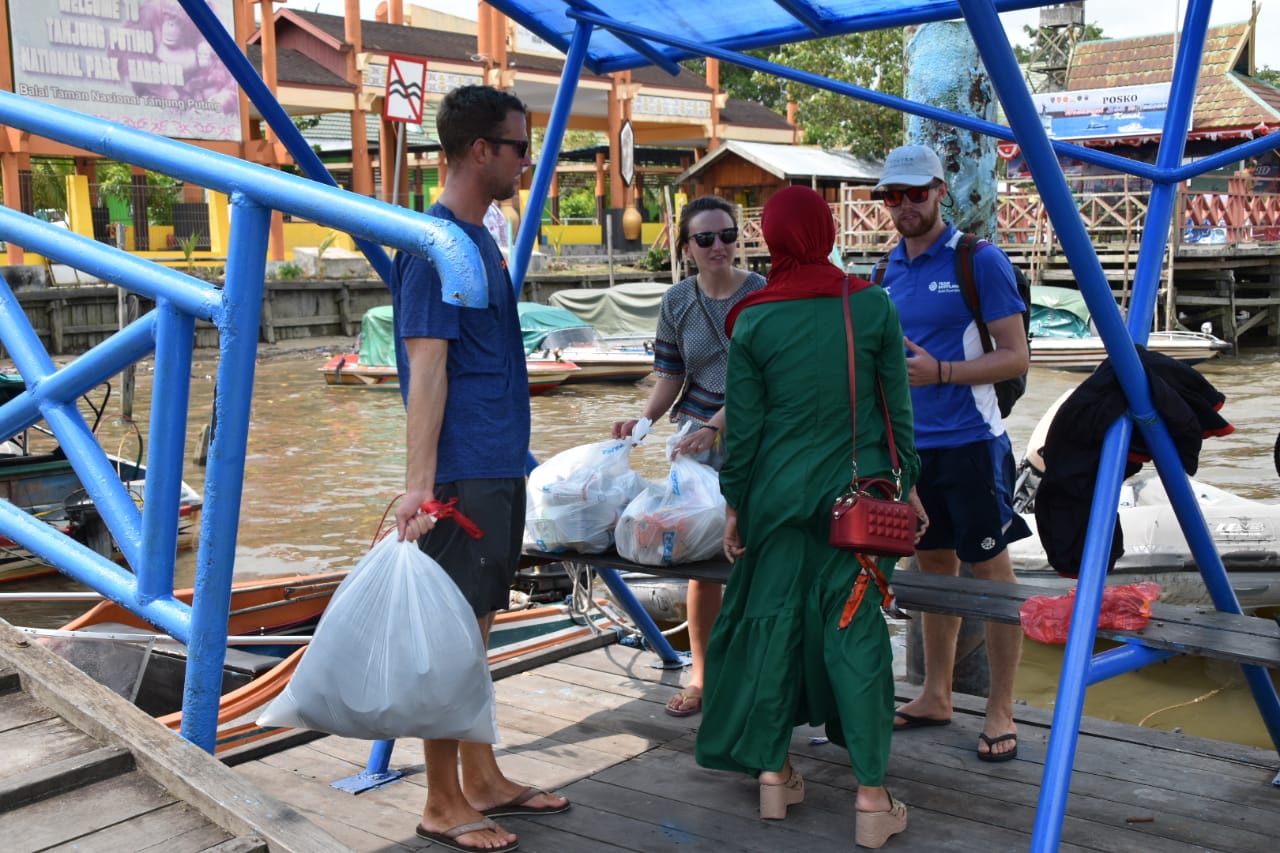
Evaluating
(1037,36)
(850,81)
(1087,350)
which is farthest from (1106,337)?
(1037,36)

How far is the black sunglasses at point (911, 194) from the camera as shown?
3691mm

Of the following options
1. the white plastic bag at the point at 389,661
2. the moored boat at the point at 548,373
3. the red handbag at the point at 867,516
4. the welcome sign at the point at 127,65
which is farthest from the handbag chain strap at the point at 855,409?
the welcome sign at the point at 127,65

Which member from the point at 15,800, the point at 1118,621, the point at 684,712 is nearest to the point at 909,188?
the point at 1118,621

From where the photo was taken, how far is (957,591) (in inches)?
136

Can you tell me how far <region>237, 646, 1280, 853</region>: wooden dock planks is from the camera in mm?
3271

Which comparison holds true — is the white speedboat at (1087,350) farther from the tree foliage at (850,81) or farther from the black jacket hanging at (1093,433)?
the black jacket hanging at (1093,433)

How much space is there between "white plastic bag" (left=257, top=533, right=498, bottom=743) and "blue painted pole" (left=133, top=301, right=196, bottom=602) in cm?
58

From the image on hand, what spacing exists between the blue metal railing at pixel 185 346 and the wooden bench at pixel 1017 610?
1.66 metres

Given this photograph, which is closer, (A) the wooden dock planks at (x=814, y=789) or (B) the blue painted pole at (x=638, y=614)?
(A) the wooden dock planks at (x=814, y=789)

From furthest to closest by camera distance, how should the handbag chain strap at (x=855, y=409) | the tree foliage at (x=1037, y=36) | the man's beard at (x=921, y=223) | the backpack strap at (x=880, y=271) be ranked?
1. the tree foliage at (x=1037, y=36)
2. the backpack strap at (x=880, y=271)
3. the man's beard at (x=921, y=223)
4. the handbag chain strap at (x=855, y=409)

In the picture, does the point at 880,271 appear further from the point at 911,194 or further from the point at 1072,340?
the point at 1072,340

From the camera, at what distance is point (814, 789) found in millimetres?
3602

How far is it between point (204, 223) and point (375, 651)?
34401mm

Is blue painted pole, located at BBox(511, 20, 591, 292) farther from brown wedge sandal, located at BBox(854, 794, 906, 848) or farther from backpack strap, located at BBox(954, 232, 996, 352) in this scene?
brown wedge sandal, located at BBox(854, 794, 906, 848)
